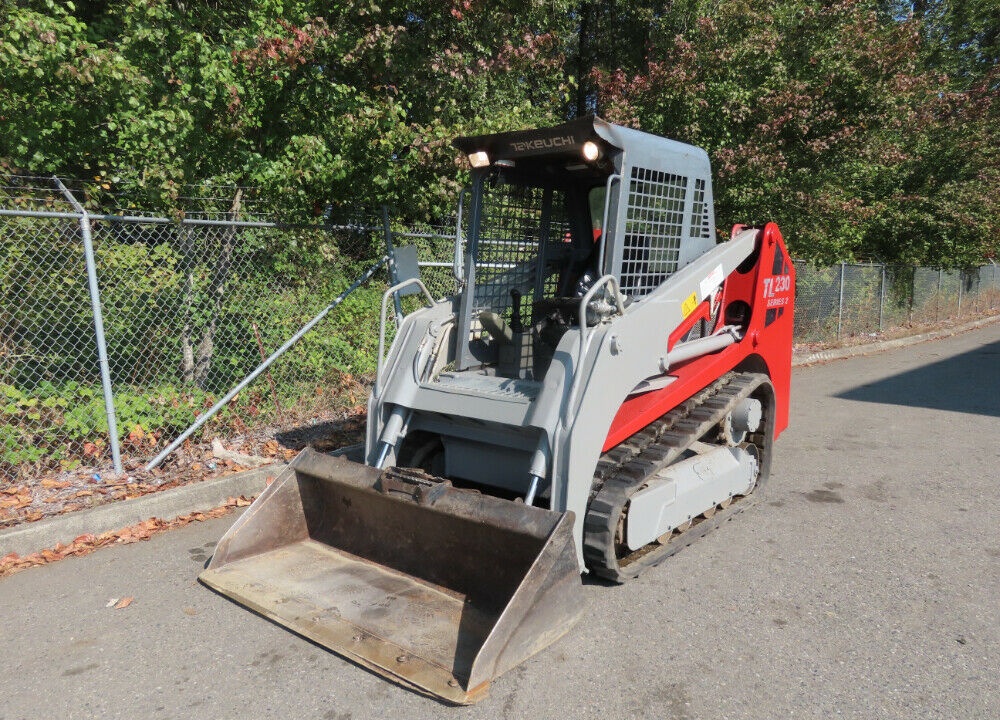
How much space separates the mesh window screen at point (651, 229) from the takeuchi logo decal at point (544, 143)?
446mm

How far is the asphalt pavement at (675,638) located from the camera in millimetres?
2973

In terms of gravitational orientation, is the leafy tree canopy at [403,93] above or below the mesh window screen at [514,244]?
above

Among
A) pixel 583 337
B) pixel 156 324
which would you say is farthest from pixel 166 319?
pixel 583 337

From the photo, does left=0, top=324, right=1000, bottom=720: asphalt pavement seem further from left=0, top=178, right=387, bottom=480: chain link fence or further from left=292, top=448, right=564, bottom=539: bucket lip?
left=0, top=178, right=387, bottom=480: chain link fence

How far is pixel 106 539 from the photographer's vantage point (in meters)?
4.68

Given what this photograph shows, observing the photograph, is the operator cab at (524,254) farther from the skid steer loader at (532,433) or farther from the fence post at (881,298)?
the fence post at (881,298)

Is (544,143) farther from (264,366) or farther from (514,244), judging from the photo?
(264,366)

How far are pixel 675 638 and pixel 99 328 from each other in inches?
173

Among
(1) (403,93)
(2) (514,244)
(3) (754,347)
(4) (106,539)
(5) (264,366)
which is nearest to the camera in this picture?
(4) (106,539)

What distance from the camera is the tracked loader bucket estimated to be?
3102 mm

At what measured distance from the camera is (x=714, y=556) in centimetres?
446

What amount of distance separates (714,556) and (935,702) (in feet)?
5.18

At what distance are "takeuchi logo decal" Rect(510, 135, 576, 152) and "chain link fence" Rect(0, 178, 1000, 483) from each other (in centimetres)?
275

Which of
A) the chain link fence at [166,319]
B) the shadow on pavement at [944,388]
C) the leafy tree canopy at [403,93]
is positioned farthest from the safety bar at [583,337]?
the shadow on pavement at [944,388]
